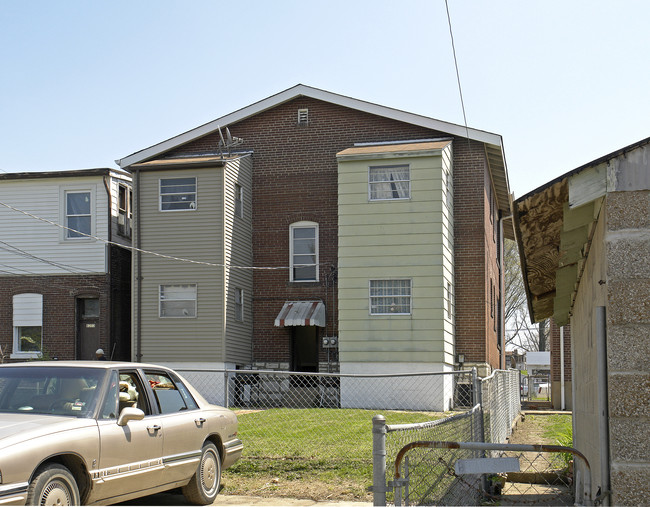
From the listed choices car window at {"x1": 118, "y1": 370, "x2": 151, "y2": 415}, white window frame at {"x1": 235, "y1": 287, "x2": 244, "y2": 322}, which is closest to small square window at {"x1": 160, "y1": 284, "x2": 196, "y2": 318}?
white window frame at {"x1": 235, "y1": 287, "x2": 244, "y2": 322}

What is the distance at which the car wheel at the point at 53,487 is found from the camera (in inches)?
250

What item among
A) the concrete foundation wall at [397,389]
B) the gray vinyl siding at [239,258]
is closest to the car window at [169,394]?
the concrete foundation wall at [397,389]

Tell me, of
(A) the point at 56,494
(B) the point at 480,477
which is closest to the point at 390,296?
(B) the point at 480,477

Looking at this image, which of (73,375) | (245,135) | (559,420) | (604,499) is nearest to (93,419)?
(73,375)

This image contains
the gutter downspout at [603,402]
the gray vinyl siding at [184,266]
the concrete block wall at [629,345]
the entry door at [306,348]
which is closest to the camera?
the concrete block wall at [629,345]

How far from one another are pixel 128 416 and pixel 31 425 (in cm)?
97

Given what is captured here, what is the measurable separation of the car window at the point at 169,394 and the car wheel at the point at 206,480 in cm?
55

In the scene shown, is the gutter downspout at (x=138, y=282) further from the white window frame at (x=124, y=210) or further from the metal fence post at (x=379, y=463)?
the metal fence post at (x=379, y=463)

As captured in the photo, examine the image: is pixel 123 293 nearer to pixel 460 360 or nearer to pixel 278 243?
pixel 278 243

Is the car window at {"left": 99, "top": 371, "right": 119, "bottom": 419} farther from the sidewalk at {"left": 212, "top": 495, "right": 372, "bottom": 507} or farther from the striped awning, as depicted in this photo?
the striped awning

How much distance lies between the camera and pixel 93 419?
24.2 feet

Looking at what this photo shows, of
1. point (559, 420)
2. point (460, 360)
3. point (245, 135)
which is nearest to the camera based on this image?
point (559, 420)

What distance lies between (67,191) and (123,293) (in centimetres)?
386

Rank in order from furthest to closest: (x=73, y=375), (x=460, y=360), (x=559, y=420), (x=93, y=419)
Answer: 1. (x=460, y=360)
2. (x=559, y=420)
3. (x=73, y=375)
4. (x=93, y=419)
